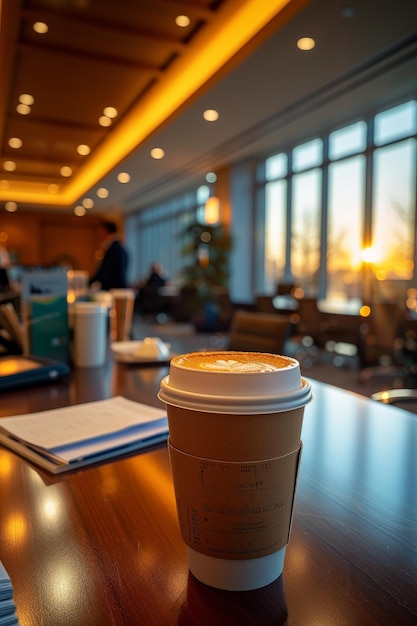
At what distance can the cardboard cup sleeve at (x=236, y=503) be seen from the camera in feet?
1.48

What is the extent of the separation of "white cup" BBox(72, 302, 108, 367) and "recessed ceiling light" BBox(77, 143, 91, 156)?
7923 millimetres

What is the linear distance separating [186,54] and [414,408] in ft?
15.8

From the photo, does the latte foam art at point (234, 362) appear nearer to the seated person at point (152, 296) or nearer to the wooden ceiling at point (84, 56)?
the wooden ceiling at point (84, 56)

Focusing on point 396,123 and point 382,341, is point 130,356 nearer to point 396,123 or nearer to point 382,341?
point 382,341

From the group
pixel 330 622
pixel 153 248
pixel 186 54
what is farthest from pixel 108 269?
pixel 153 248

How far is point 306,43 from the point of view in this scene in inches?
169

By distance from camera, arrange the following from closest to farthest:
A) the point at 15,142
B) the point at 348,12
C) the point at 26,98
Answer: the point at 348,12
the point at 26,98
the point at 15,142

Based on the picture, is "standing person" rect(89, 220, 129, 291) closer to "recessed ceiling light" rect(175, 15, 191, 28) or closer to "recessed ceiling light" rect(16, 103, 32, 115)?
"recessed ceiling light" rect(175, 15, 191, 28)

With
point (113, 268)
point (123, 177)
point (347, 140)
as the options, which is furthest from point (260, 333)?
point (123, 177)

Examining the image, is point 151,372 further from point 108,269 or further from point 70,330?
point 108,269

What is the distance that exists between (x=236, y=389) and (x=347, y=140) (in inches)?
303

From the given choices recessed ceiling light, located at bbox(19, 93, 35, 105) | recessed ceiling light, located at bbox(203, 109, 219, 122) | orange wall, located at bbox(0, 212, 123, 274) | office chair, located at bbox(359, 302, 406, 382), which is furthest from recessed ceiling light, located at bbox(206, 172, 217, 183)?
orange wall, located at bbox(0, 212, 123, 274)

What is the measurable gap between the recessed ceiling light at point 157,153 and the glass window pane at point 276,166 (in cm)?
210

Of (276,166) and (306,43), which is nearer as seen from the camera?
(306,43)
